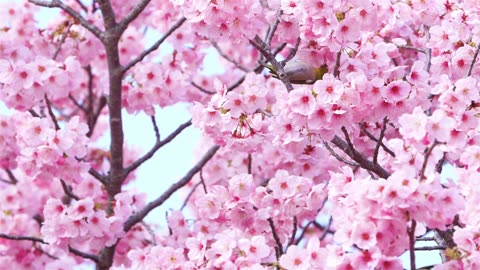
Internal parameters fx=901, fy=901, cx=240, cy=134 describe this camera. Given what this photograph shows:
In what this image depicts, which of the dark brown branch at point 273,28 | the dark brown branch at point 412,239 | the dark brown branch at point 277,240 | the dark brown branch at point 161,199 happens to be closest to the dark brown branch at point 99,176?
the dark brown branch at point 161,199

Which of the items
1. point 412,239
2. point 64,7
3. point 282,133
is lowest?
point 412,239

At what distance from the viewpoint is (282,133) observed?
5.08 metres

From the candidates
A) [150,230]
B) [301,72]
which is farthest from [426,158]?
[150,230]

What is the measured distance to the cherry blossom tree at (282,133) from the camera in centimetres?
400

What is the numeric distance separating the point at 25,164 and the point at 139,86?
162 cm

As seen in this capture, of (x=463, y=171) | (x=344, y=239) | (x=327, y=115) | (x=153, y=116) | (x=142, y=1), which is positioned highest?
(x=142, y=1)

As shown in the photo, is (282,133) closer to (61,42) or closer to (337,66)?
(337,66)

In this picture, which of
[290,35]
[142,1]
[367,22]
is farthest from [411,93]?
[142,1]

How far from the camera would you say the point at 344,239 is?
3.99 meters

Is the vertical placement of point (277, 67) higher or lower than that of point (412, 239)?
higher

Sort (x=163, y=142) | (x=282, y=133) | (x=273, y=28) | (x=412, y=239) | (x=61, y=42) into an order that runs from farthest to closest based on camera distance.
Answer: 1. (x=61, y=42)
2. (x=163, y=142)
3. (x=273, y=28)
4. (x=282, y=133)
5. (x=412, y=239)

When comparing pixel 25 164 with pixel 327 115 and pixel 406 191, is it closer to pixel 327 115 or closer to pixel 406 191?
pixel 327 115

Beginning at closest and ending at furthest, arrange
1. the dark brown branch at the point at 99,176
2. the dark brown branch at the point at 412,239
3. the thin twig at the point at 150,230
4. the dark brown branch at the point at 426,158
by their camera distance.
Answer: the dark brown branch at the point at 426,158, the dark brown branch at the point at 412,239, the thin twig at the point at 150,230, the dark brown branch at the point at 99,176

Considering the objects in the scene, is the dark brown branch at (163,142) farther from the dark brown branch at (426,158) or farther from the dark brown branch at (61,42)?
the dark brown branch at (426,158)
